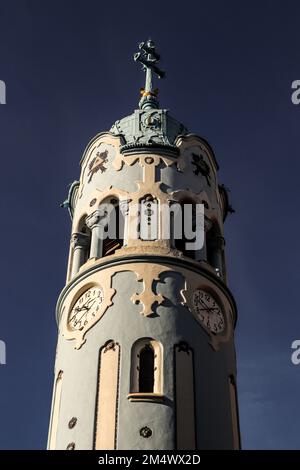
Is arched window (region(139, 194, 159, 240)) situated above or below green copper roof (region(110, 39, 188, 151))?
below

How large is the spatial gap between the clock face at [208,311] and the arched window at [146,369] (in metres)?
2.37

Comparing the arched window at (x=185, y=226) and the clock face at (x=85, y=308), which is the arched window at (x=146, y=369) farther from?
the arched window at (x=185, y=226)

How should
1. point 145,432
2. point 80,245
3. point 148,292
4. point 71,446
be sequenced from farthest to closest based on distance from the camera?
1. point 80,245
2. point 148,292
3. point 71,446
4. point 145,432

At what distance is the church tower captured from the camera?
26.2 meters

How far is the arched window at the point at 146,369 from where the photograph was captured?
2670 centimetres

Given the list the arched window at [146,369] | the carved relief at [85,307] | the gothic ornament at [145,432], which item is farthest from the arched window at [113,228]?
the gothic ornament at [145,432]

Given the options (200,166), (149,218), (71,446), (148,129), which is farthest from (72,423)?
(148,129)

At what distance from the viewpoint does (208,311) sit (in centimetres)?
3008

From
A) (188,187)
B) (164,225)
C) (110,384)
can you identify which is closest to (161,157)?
(188,187)

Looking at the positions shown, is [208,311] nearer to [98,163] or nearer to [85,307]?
[85,307]

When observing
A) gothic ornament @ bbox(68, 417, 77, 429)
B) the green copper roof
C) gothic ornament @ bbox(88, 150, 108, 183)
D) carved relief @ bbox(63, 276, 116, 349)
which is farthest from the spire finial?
gothic ornament @ bbox(68, 417, 77, 429)

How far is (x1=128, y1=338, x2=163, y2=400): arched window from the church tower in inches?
1.3

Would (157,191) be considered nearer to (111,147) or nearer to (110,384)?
(111,147)

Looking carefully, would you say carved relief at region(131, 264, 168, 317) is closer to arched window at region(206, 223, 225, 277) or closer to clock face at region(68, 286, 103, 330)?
clock face at region(68, 286, 103, 330)
